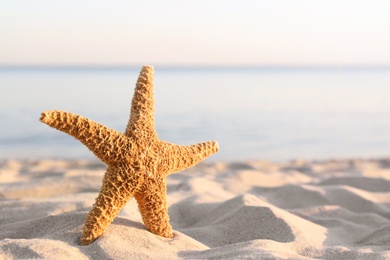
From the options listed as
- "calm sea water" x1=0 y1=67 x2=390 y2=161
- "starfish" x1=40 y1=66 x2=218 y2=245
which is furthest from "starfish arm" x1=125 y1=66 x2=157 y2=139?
"calm sea water" x1=0 y1=67 x2=390 y2=161

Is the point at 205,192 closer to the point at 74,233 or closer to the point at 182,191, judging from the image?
the point at 182,191

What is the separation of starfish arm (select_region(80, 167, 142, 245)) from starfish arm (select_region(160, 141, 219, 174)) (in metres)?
0.23

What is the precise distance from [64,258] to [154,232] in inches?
31.7

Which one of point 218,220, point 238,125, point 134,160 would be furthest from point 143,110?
point 238,125

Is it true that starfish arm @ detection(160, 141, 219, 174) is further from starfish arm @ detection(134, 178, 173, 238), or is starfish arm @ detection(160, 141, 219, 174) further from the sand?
the sand

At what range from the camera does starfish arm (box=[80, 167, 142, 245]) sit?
3191 mm

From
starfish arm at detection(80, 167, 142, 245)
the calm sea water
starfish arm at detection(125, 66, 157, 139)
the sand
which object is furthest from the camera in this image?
the calm sea water

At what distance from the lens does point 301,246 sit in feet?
11.3

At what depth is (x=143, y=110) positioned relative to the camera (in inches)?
139

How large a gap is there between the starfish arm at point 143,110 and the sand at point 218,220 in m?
0.62

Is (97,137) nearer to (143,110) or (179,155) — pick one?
(143,110)

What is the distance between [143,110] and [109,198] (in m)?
0.63

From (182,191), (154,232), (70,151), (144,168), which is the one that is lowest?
(70,151)

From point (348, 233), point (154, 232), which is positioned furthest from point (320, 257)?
point (348, 233)
